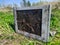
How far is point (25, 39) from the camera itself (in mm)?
3709

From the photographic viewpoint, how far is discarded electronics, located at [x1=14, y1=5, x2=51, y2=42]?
340 cm

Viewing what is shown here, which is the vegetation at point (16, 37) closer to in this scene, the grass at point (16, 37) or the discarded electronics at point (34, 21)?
the grass at point (16, 37)

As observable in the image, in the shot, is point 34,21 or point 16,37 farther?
point 16,37

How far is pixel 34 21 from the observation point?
12.0 feet

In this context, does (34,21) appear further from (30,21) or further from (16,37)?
(16,37)

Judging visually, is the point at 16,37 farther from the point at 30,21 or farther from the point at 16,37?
the point at 30,21

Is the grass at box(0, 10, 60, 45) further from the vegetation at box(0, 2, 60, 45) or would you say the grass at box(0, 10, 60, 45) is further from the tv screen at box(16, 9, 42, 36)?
the tv screen at box(16, 9, 42, 36)

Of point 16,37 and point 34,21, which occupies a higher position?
point 34,21

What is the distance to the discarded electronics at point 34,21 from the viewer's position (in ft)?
11.2

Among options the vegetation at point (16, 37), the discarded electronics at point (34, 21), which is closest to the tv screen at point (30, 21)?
the discarded electronics at point (34, 21)

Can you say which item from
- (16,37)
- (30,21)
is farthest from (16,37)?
(30,21)

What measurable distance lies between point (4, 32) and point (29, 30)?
71 centimetres

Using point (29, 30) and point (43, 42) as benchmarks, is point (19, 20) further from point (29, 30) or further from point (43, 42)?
point (43, 42)

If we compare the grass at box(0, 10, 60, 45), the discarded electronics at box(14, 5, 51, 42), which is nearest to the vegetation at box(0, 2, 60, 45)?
the grass at box(0, 10, 60, 45)
